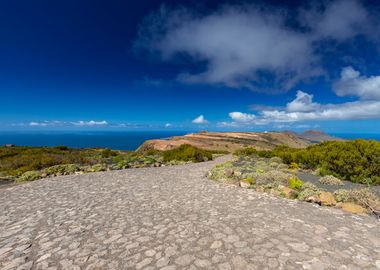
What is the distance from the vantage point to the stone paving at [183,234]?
4.81 meters

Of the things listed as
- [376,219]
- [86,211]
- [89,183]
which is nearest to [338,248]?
[376,219]

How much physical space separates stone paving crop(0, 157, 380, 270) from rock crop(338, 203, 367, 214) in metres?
0.47

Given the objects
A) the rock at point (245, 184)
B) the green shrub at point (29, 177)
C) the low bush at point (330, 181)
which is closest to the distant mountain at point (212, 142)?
the green shrub at point (29, 177)

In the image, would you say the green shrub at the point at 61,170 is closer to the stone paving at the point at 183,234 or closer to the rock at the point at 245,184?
the stone paving at the point at 183,234

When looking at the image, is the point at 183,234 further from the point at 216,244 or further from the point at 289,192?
the point at 289,192

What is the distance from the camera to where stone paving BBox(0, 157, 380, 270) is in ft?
15.8

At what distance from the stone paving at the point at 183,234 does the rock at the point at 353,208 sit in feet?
1.53

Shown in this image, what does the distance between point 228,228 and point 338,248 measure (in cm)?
239

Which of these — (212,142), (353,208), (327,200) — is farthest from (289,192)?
(212,142)

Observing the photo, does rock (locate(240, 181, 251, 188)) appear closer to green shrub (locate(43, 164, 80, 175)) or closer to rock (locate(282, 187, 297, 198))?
rock (locate(282, 187, 297, 198))

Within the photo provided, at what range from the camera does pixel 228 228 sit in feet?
20.8

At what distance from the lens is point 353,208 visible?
8.14m

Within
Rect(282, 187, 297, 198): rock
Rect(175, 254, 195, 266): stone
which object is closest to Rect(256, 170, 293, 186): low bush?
Rect(282, 187, 297, 198): rock

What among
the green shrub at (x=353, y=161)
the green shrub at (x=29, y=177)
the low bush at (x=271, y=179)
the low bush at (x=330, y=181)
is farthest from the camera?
the green shrub at (x=29, y=177)
